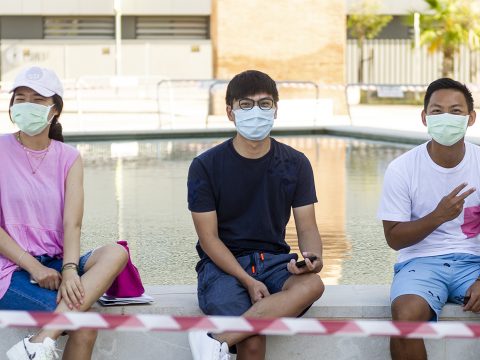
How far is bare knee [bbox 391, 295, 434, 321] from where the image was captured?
4516mm

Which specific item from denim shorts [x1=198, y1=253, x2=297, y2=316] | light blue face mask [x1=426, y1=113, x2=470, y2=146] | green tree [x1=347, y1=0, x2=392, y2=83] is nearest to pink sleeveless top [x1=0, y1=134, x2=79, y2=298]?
denim shorts [x1=198, y1=253, x2=297, y2=316]

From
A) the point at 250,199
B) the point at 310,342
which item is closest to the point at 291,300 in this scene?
the point at 310,342

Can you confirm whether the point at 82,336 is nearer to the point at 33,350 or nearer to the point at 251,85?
the point at 33,350

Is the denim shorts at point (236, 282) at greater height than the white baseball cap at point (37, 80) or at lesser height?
lesser

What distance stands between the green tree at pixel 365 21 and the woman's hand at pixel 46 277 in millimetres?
39451

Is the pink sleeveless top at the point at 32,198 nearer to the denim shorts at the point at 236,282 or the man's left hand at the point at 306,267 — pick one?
the denim shorts at the point at 236,282

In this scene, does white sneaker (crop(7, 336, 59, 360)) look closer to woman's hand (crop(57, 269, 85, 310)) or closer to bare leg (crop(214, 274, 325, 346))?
woman's hand (crop(57, 269, 85, 310))

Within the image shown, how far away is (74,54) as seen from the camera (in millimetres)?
42688

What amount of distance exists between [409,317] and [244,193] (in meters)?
0.87

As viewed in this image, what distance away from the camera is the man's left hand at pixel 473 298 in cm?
462

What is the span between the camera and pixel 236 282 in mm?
4676

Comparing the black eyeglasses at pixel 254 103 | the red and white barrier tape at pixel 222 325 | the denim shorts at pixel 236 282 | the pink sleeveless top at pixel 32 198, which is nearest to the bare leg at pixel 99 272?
the pink sleeveless top at pixel 32 198

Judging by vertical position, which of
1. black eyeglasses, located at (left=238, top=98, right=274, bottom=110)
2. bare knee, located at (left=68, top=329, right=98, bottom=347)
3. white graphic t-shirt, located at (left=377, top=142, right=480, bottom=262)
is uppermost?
black eyeglasses, located at (left=238, top=98, right=274, bottom=110)

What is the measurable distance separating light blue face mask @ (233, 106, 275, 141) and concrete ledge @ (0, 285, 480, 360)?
2.46 ft
